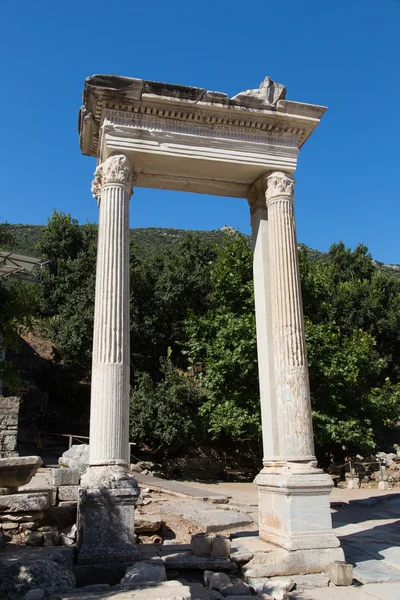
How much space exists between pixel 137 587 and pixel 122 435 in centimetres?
239

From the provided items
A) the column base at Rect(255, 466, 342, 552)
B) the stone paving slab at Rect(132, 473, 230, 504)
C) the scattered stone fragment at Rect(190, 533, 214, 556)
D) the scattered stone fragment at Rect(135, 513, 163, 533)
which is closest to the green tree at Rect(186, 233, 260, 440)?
the stone paving slab at Rect(132, 473, 230, 504)

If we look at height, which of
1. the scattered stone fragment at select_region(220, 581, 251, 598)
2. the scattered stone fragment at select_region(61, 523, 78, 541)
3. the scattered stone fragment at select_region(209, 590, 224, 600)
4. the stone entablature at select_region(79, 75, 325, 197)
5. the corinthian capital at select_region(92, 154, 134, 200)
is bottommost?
the scattered stone fragment at select_region(220, 581, 251, 598)

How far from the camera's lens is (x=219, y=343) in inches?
682

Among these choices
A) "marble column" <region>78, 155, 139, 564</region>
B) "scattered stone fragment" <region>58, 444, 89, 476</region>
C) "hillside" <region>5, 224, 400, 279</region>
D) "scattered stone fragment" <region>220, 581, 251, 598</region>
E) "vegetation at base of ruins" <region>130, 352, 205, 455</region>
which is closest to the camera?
"scattered stone fragment" <region>220, 581, 251, 598</region>

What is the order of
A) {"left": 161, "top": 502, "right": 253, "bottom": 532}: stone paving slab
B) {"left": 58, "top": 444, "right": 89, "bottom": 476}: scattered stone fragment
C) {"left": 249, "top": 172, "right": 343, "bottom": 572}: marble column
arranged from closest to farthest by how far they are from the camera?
{"left": 249, "top": 172, "right": 343, "bottom": 572}: marble column → {"left": 161, "top": 502, "right": 253, "bottom": 532}: stone paving slab → {"left": 58, "top": 444, "right": 89, "bottom": 476}: scattered stone fragment

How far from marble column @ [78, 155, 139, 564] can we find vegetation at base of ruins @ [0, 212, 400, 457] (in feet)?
30.6

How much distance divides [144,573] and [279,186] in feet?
19.8

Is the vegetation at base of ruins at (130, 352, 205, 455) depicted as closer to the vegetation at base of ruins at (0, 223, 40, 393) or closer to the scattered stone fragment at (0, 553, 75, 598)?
the vegetation at base of ruins at (0, 223, 40, 393)

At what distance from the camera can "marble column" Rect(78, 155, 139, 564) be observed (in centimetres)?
617

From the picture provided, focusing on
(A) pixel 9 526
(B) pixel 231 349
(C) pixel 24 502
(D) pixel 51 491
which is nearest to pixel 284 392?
(D) pixel 51 491

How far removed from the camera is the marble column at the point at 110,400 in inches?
243

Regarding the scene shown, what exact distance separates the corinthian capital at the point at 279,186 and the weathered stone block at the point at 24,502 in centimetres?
Answer: 614

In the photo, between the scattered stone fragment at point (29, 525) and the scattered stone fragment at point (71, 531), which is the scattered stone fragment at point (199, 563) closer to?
the scattered stone fragment at point (71, 531)

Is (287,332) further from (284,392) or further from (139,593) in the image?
(139,593)
